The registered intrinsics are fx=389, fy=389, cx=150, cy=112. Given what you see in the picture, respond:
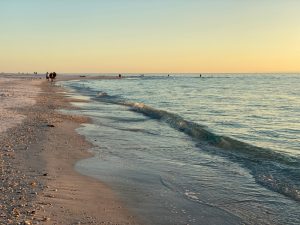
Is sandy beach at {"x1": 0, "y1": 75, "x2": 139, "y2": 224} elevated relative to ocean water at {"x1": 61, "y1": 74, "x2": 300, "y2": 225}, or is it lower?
elevated

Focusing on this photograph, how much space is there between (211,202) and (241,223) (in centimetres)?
114

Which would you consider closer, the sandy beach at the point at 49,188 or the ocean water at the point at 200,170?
the sandy beach at the point at 49,188

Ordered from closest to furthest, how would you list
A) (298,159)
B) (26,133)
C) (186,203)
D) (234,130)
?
1. (186,203)
2. (298,159)
3. (26,133)
4. (234,130)

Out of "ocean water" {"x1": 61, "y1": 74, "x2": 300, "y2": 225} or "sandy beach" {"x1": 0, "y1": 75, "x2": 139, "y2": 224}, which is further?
"ocean water" {"x1": 61, "y1": 74, "x2": 300, "y2": 225}

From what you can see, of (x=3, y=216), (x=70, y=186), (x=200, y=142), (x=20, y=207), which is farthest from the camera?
(x=200, y=142)

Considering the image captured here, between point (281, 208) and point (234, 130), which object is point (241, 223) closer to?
point (281, 208)

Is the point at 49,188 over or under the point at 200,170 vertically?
over

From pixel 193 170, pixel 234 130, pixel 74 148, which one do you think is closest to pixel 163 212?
pixel 193 170

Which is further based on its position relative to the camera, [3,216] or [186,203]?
[186,203]

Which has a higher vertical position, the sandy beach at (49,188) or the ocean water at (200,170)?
the sandy beach at (49,188)

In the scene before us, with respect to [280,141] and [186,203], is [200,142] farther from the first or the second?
[186,203]

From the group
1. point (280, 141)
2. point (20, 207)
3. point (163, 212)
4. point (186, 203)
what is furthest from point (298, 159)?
point (20, 207)

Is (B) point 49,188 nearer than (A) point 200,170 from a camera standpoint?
Yes

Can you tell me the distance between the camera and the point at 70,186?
846 cm
